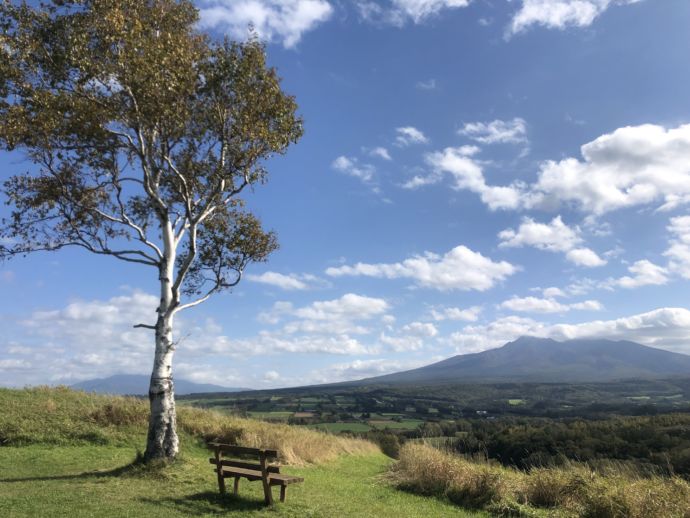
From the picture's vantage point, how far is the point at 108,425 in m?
21.2

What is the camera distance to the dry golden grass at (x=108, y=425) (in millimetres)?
19297

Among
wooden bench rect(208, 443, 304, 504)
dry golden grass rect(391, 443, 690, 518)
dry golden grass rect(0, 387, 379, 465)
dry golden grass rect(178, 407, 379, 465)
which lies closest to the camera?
wooden bench rect(208, 443, 304, 504)

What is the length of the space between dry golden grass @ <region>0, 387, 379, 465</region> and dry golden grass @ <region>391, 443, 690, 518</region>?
5.92m

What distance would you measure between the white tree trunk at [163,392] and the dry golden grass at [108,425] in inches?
219

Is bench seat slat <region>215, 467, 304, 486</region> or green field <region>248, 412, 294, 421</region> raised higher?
bench seat slat <region>215, 467, 304, 486</region>

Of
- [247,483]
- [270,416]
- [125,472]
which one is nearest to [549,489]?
[247,483]

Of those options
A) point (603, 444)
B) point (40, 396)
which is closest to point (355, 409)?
point (603, 444)

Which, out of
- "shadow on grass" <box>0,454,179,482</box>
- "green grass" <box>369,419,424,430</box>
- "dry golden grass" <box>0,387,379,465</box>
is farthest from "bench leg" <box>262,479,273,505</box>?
"green grass" <box>369,419,424,430</box>

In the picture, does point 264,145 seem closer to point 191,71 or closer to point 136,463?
point 191,71

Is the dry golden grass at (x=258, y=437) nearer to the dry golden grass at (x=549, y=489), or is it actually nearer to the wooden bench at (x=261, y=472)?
the dry golden grass at (x=549, y=489)

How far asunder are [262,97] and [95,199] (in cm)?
808

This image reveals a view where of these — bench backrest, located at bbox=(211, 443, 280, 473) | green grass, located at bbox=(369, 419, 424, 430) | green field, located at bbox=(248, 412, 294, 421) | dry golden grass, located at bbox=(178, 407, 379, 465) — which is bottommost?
green grass, located at bbox=(369, 419, 424, 430)

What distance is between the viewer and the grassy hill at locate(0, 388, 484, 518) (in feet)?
37.8

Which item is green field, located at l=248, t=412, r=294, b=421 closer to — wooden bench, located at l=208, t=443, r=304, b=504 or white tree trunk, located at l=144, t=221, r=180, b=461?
white tree trunk, located at l=144, t=221, r=180, b=461
